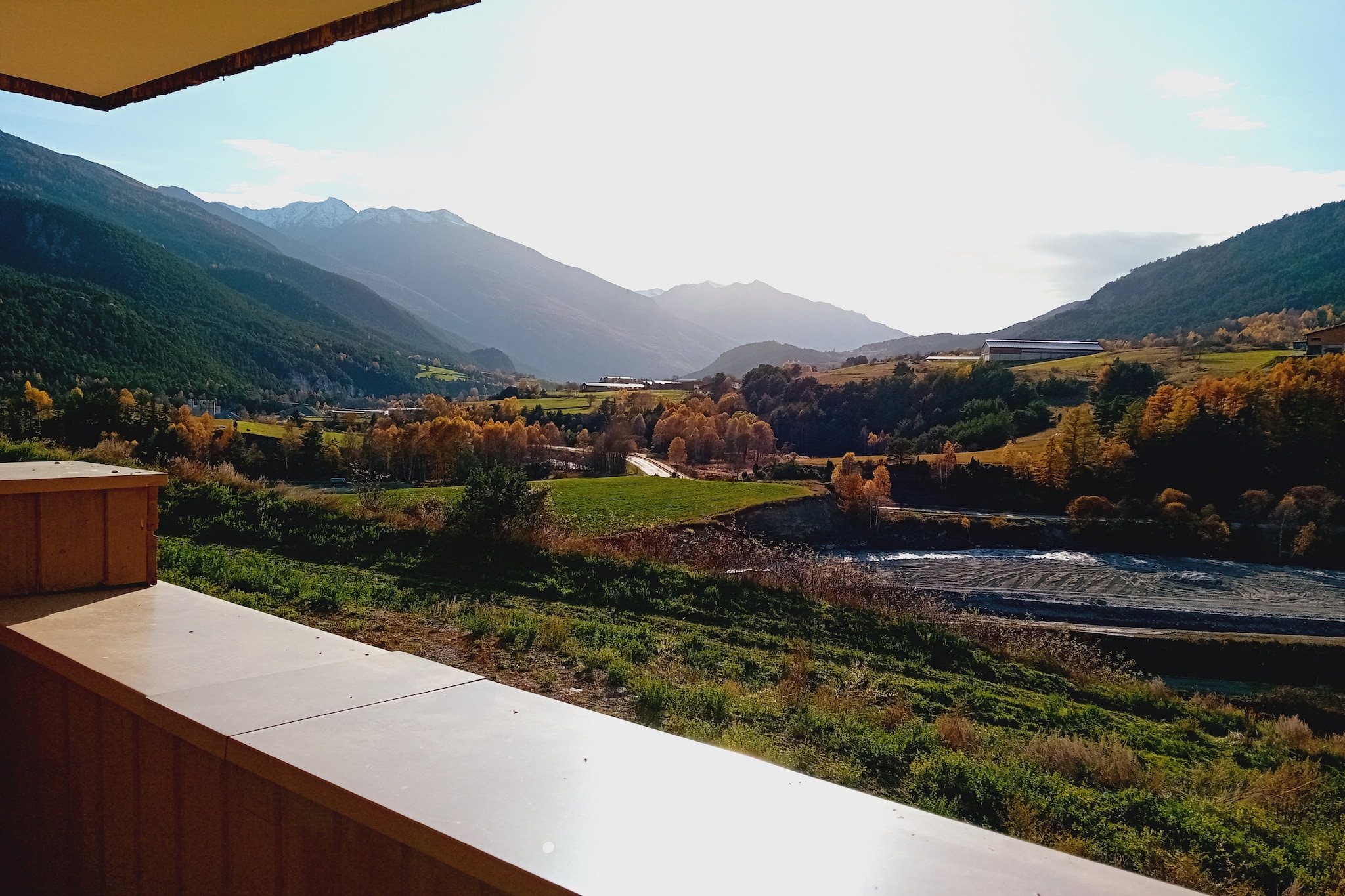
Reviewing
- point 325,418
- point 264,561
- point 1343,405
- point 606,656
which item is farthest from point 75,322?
point 1343,405

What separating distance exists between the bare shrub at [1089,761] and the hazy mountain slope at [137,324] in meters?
66.7

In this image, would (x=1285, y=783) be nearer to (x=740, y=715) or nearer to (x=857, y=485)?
(x=740, y=715)

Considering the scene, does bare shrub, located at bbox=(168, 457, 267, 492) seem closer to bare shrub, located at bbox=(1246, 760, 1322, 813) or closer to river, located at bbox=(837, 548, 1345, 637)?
bare shrub, located at bbox=(1246, 760, 1322, 813)

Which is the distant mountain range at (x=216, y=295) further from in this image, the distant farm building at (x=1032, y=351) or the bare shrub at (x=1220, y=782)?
the bare shrub at (x=1220, y=782)

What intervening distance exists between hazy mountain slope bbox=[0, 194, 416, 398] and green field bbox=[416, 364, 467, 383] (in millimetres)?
11027

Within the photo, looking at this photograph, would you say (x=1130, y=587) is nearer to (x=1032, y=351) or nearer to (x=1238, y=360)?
(x=1238, y=360)

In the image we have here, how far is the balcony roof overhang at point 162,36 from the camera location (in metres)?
2.71

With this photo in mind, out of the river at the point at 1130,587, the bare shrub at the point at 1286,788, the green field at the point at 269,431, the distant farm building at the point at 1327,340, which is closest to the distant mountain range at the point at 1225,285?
the distant farm building at the point at 1327,340

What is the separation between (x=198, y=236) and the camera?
450 feet

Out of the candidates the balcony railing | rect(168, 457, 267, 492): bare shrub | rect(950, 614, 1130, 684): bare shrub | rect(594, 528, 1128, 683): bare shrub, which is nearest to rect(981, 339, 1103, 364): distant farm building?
rect(594, 528, 1128, 683): bare shrub

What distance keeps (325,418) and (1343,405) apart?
71.7 meters

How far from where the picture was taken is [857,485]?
47875mm

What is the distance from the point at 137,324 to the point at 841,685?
78240 mm

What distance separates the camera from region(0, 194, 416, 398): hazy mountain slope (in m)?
61.2
